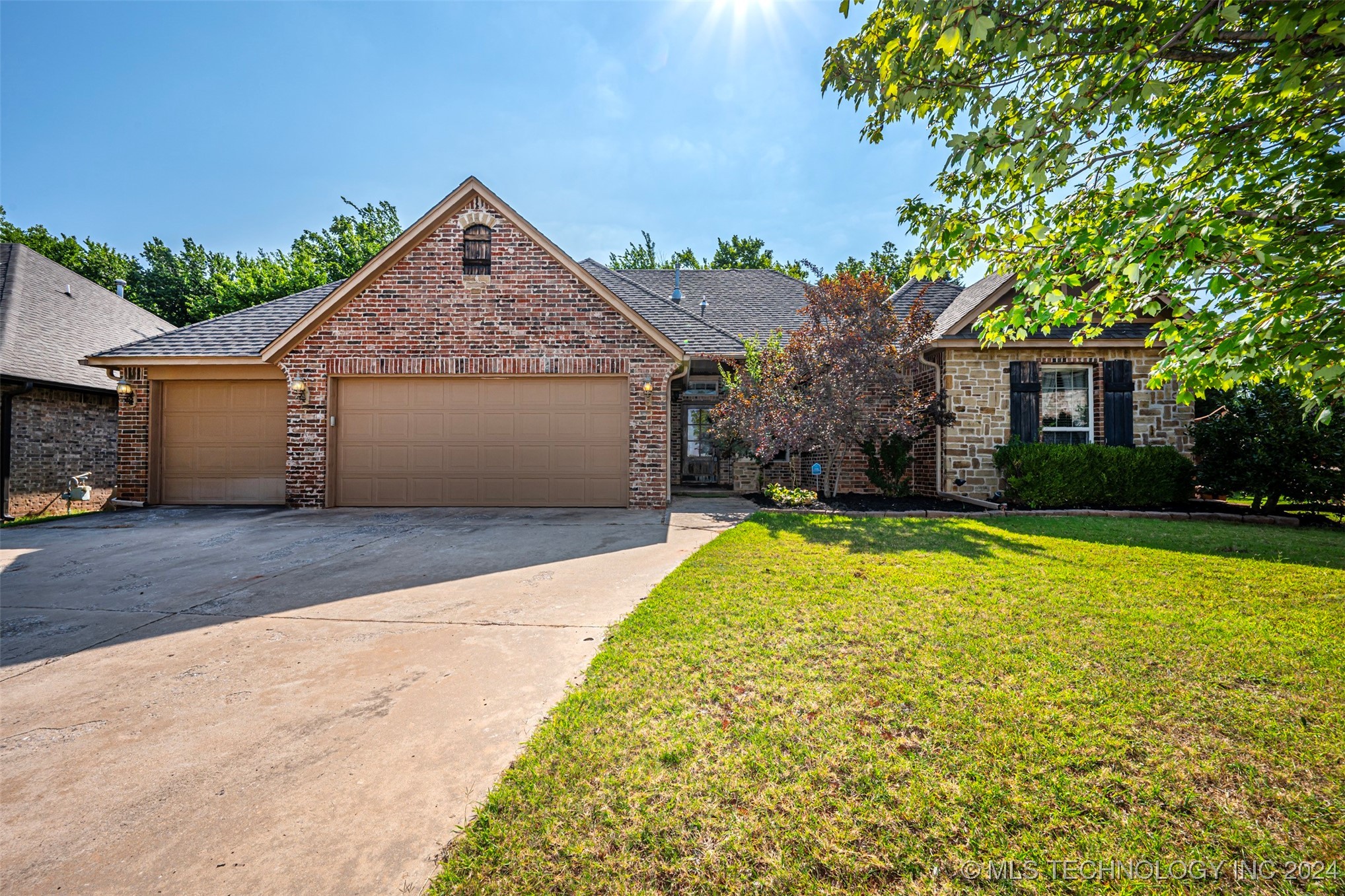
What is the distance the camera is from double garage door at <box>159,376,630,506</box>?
31.3 feet

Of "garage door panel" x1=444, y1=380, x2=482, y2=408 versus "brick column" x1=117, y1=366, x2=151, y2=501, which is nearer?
"garage door panel" x1=444, y1=380, x2=482, y2=408

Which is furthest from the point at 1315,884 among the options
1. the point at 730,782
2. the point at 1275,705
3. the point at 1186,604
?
the point at 1186,604

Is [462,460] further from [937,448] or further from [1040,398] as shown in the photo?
[1040,398]

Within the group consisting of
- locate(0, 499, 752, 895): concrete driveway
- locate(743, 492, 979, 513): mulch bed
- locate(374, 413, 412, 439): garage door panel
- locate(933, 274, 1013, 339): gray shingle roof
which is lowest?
locate(0, 499, 752, 895): concrete driveway

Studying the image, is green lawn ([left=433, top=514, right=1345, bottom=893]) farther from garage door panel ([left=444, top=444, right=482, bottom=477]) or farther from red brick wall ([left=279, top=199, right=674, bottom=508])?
garage door panel ([left=444, top=444, right=482, bottom=477])

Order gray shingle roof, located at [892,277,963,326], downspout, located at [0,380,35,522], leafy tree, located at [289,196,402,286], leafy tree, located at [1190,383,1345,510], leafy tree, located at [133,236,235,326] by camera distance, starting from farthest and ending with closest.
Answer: leafy tree, located at [289,196,402,286]
leafy tree, located at [133,236,235,326]
gray shingle roof, located at [892,277,963,326]
downspout, located at [0,380,35,522]
leafy tree, located at [1190,383,1345,510]

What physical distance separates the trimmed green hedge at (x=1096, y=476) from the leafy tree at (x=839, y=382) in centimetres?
208

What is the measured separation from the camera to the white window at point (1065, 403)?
426 inches

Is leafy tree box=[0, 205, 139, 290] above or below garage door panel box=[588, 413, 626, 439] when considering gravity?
above

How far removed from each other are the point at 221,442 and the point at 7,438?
405cm

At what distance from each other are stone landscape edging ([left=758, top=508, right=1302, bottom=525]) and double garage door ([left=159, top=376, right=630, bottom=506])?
318 centimetres

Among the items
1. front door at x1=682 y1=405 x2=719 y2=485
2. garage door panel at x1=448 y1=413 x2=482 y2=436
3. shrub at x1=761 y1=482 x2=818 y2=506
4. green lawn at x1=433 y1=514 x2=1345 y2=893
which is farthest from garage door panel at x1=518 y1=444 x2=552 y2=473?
green lawn at x1=433 y1=514 x2=1345 y2=893

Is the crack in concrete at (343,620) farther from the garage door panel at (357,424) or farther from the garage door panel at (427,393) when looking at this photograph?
the garage door panel at (427,393)

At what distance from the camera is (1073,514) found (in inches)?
353
